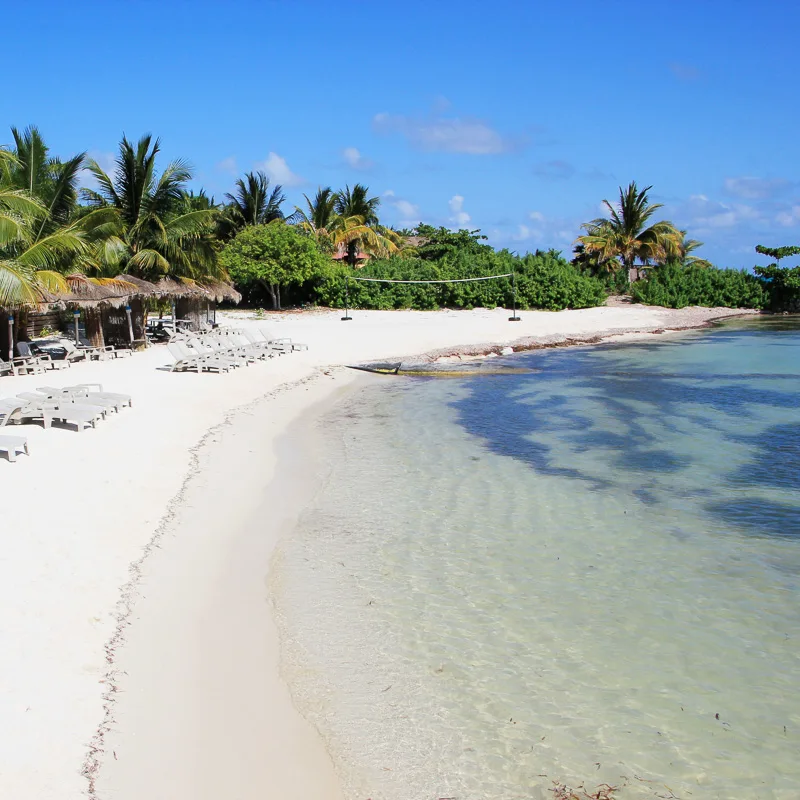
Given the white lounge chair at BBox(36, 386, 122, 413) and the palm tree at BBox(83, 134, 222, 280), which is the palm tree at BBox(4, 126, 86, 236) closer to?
the palm tree at BBox(83, 134, 222, 280)

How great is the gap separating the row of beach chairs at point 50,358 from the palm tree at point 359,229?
2245cm

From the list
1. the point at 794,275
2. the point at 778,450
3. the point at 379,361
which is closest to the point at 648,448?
the point at 778,450

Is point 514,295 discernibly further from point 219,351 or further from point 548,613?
point 548,613

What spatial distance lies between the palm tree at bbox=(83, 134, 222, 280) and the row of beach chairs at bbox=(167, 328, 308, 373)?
272 centimetres

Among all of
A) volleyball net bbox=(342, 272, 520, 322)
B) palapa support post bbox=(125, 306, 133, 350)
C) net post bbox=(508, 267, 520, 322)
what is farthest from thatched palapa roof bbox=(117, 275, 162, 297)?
net post bbox=(508, 267, 520, 322)

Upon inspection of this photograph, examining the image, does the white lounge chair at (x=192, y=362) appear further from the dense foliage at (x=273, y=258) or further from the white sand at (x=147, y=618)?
the dense foliage at (x=273, y=258)

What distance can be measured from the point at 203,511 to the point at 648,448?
8152 mm

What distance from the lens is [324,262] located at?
124 ft

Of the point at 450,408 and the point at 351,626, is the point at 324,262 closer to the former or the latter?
Result: the point at 450,408

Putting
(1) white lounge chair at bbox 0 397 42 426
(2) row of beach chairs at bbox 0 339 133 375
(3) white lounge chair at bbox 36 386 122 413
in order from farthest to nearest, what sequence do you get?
(2) row of beach chairs at bbox 0 339 133 375 → (3) white lounge chair at bbox 36 386 122 413 → (1) white lounge chair at bbox 0 397 42 426

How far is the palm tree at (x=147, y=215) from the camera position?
24.5 meters

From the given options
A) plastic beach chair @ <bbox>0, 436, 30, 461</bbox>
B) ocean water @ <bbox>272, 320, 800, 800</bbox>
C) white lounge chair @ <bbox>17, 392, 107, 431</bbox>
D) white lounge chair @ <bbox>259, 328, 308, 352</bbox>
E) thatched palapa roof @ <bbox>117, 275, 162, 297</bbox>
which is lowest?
ocean water @ <bbox>272, 320, 800, 800</bbox>

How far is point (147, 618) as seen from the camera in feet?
21.5

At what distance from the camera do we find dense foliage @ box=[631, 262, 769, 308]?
4681 centimetres
